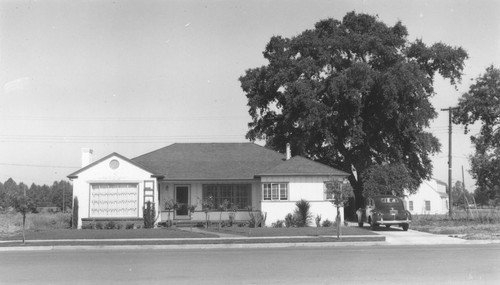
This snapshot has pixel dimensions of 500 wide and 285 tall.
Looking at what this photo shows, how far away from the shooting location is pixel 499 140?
1604 inches

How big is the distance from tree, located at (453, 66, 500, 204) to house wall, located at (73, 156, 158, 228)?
86.6 feet

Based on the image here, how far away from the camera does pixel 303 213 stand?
31.1 meters

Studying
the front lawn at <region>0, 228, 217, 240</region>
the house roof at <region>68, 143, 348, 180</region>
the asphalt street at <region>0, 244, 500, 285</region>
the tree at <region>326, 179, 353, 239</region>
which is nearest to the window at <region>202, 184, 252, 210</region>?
the house roof at <region>68, 143, 348, 180</region>

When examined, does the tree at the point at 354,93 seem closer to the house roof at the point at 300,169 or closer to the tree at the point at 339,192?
the house roof at the point at 300,169

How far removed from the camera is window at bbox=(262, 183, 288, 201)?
31984mm

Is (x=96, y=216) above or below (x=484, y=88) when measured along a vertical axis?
below

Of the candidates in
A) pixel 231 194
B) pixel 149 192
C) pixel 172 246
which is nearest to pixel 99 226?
pixel 149 192

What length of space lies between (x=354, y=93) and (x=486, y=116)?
1146 centimetres

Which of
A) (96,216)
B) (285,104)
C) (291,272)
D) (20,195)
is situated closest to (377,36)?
(285,104)

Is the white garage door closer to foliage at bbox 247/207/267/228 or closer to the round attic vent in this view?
the round attic vent

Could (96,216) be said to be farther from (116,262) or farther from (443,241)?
(443,241)

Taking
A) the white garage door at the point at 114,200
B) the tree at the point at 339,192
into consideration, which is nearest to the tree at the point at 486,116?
the tree at the point at 339,192

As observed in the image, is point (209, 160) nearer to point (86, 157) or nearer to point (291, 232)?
point (86, 157)

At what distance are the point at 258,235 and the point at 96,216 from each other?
11595mm
